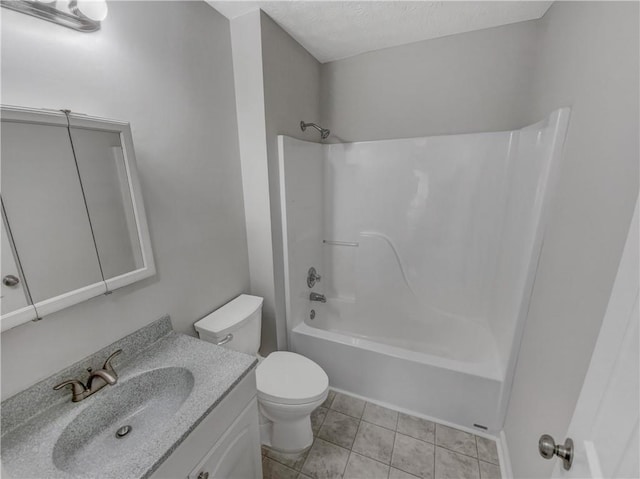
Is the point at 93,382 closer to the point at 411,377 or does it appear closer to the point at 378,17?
the point at 411,377

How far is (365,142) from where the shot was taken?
220cm

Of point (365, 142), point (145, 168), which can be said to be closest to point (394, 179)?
point (365, 142)

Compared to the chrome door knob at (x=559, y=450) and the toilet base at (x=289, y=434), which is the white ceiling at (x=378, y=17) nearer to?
the chrome door knob at (x=559, y=450)

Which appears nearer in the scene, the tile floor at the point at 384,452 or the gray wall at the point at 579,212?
the gray wall at the point at 579,212

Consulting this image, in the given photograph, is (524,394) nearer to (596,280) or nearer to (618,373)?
(596,280)

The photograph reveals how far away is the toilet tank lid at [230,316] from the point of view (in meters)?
1.42

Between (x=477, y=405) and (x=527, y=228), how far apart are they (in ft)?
3.58

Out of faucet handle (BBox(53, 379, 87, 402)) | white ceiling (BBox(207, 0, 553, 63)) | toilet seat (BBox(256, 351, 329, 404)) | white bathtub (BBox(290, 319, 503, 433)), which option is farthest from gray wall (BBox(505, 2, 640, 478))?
faucet handle (BBox(53, 379, 87, 402))

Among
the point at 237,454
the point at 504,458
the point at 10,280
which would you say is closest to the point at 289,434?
the point at 237,454

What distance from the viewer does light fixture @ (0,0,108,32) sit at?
77cm

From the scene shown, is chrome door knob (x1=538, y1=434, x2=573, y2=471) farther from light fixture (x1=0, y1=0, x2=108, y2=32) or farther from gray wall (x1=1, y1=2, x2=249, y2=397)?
light fixture (x1=0, y1=0, x2=108, y2=32)

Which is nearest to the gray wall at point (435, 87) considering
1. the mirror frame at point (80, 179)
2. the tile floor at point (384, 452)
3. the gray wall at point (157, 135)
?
the gray wall at point (157, 135)

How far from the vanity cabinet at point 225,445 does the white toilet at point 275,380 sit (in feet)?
0.75

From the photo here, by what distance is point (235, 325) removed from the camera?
4.84 feet
